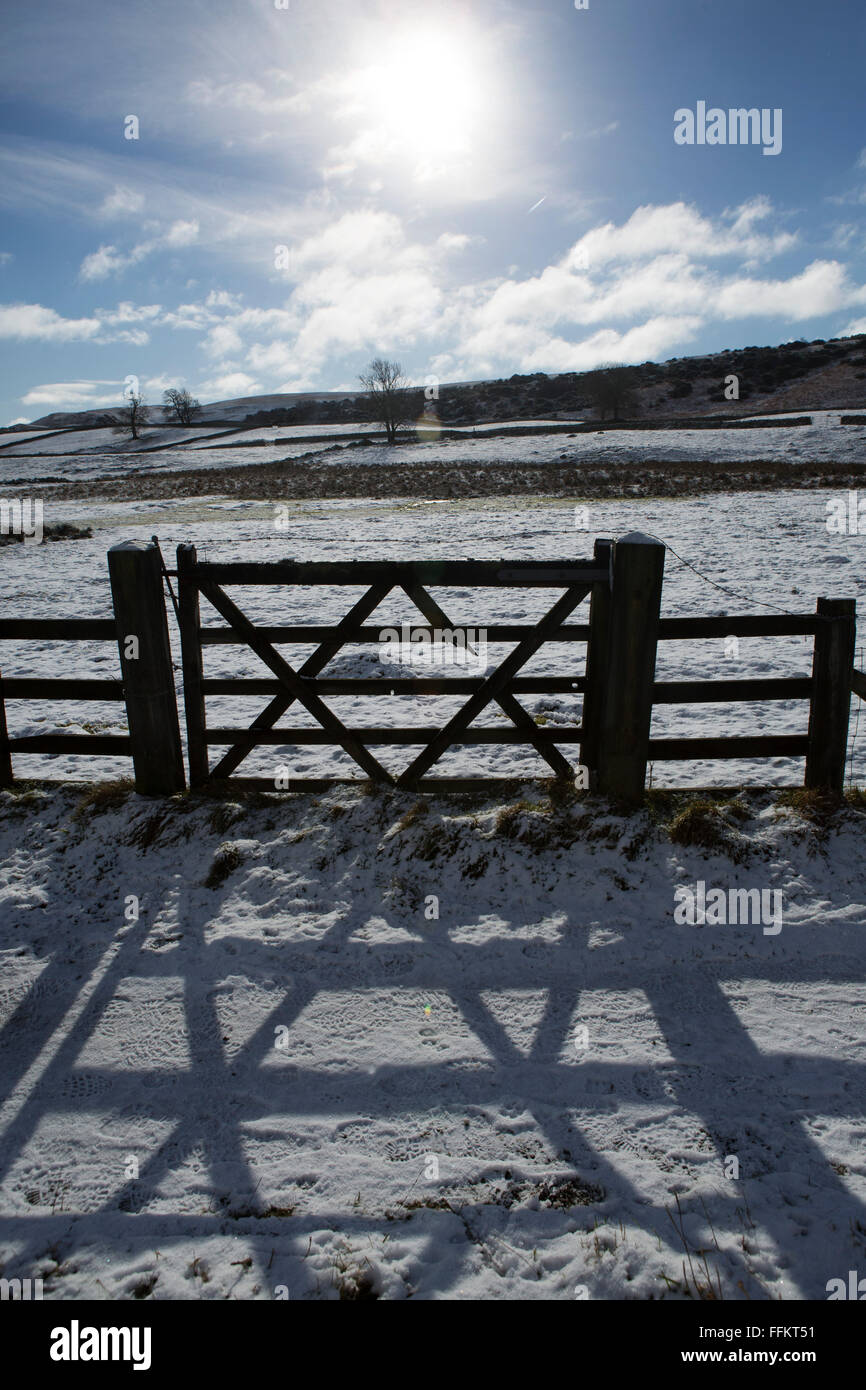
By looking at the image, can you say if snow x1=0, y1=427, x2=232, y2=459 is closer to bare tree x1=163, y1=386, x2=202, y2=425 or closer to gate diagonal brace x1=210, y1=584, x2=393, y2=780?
bare tree x1=163, y1=386, x2=202, y2=425

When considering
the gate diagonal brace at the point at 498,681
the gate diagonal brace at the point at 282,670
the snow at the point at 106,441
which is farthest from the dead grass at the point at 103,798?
the snow at the point at 106,441

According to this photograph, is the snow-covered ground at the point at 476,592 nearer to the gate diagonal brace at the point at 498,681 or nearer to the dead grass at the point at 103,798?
the gate diagonal brace at the point at 498,681

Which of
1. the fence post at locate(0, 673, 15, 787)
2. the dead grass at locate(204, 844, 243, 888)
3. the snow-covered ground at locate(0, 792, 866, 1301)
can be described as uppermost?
the fence post at locate(0, 673, 15, 787)

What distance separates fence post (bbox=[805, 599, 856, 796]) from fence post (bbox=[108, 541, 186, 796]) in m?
4.62

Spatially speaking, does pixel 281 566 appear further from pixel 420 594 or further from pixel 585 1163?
pixel 585 1163

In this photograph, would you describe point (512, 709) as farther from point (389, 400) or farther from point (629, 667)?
point (389, 400)

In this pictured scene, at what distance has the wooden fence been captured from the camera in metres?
5.24

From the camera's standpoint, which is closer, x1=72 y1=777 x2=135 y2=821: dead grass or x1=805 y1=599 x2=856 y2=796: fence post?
x1=805 y1=599 x2=856 y2=796: fence post

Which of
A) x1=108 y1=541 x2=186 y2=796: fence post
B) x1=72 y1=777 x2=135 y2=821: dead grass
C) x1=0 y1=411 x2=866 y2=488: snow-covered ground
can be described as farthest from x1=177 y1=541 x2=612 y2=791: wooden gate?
x1=0 y1=411 x2=866 y2=488: snow-covered ground

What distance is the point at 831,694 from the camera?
530 cm

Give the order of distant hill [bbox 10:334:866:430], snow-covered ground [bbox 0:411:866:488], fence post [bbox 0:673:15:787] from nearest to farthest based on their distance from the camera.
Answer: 1. fence post [bbox 0:673:15:787]
2. snow-covered ground [bbox 0:411:866:488]
3. distant hill [bbox 10:334:866:430]
